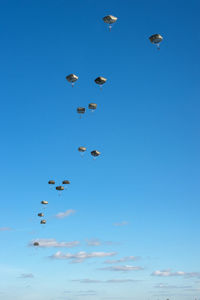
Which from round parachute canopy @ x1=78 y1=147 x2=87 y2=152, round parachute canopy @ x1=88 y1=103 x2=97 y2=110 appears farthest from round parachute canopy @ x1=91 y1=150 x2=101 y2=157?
round parachute canopy @ x1=88 y1=103 x2=97 y2=110

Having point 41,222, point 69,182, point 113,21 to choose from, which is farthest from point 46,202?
point 113,21

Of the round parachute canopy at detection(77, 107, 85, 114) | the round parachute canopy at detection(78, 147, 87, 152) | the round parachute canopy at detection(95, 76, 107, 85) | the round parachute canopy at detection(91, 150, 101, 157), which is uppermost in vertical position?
the round parachute canopy at detection(95, 76, 107, 85)

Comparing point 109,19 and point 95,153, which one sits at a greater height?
point 109,19

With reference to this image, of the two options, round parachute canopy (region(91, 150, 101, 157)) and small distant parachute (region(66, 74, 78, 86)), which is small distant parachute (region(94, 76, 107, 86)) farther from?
round parachute canopy (region(91, 150, 101, 157))

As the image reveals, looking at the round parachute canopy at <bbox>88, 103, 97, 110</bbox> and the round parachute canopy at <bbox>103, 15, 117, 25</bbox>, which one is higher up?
the round parachute canopy at <bbox>103, 15, 117, 25</bbox>

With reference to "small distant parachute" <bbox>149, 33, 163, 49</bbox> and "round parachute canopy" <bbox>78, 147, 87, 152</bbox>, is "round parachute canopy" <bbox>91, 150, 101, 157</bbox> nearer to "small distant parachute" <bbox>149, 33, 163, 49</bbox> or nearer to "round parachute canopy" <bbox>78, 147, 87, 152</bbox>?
"round parachute canopy" <bbox>78, 147, 87, 152</bbox>

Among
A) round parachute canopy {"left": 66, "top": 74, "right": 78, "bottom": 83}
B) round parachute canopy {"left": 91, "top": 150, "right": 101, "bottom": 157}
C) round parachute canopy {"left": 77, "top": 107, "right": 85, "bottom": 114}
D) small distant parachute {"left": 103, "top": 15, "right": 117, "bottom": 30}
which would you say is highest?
small distant parachute {"left": 103, "top": 15, "right": 117, "bottom": 30}

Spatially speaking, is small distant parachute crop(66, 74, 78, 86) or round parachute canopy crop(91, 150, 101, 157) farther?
round parachute canopy crop(91, 150, 101, 157)

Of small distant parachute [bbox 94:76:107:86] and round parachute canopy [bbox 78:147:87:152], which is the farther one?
round parachute canopy [bbox 78:147:87:152]

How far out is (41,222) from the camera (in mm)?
133875

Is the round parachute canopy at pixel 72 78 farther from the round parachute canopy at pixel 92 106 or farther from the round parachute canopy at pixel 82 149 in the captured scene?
the round parachute canopy at pixel 82 149

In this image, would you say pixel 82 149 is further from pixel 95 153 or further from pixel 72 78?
pixel 72 78

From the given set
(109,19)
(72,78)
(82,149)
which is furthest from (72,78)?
(82,149)

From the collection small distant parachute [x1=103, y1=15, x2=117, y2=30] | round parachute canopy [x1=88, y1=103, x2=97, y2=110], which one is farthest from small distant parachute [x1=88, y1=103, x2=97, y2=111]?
small distant parachute [x1=103, y1=15, x2=117, y2=30]
